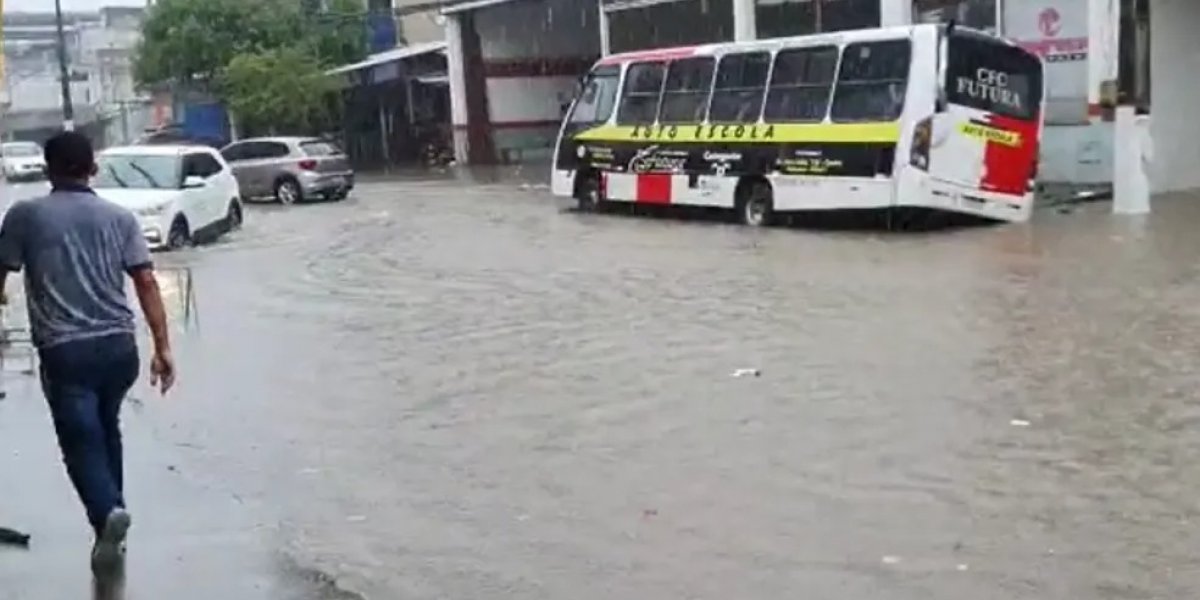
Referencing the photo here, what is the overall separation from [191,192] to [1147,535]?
1994 cm

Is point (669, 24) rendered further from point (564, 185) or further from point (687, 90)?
point (687, 90)

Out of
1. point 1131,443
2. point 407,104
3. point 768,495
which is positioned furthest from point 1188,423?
point 407,104

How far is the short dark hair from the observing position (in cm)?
669

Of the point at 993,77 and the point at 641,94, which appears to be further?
the point at 641,94

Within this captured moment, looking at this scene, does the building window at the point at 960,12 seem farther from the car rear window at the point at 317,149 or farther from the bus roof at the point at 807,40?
the car rear window at the point at 317,149

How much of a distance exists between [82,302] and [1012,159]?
58.2 feet

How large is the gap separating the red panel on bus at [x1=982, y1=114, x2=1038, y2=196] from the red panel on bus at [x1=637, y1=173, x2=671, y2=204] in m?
5.55

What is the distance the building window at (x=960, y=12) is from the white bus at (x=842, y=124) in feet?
17.1

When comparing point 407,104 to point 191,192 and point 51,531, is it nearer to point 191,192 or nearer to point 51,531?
point 191,192

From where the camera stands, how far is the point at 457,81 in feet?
169

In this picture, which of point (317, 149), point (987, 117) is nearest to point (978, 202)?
point (987, 117)

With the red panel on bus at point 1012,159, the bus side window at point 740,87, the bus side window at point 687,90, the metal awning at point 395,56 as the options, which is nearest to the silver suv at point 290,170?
the bus side window at point 687,90

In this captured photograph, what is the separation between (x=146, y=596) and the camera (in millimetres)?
6523

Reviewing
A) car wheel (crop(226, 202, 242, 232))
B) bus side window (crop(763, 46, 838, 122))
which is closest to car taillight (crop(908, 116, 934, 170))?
bus side window (crop(763, 46, 838, 122))
